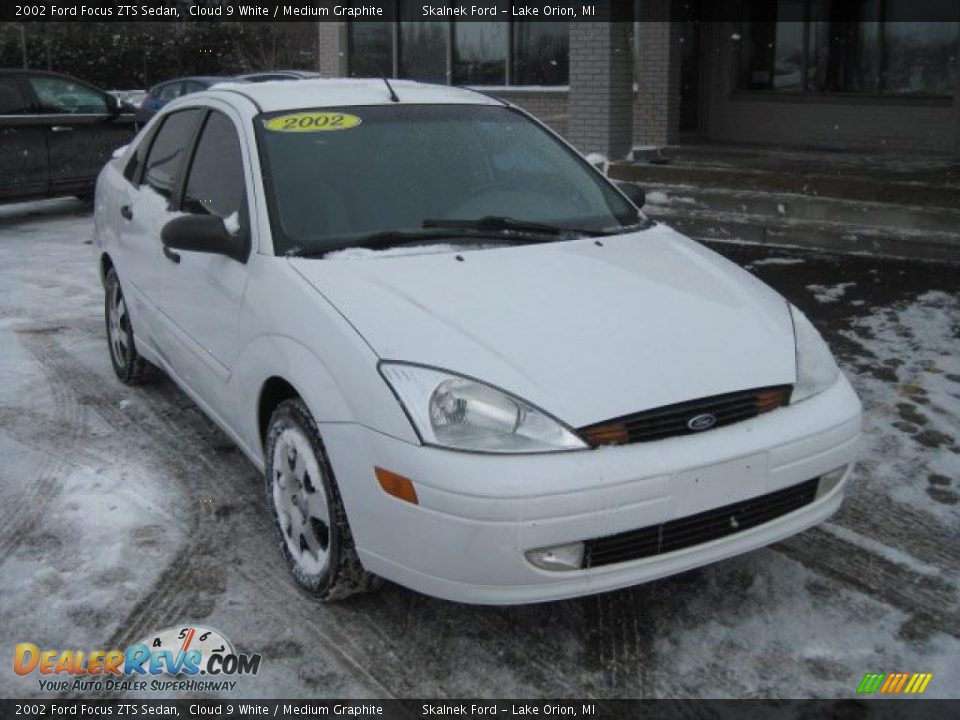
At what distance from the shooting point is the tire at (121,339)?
18.4 ft

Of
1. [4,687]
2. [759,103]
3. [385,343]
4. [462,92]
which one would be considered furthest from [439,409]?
[759,103]

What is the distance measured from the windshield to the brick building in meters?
8.04

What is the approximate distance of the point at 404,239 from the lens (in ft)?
12.1

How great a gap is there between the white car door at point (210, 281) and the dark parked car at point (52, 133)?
855 cm

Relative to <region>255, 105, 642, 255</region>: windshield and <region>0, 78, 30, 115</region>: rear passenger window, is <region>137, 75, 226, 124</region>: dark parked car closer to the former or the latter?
<region>0, 78, 30, 115</region>: rear passenger window

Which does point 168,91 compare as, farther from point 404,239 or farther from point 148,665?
point 148,665

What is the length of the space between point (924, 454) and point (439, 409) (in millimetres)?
2598

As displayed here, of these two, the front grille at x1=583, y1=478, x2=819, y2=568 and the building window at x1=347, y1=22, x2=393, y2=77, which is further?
the building window at x1=347, y1=22, x2=393, y2=77

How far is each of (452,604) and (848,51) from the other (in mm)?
11977

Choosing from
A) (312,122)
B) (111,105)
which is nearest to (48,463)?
(312,122)

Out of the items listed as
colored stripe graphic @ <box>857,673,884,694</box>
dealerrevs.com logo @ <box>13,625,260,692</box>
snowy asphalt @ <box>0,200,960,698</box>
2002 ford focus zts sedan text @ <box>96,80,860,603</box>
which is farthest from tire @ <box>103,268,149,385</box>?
colored stripe graphic @ <box>857,673,884,694</box>

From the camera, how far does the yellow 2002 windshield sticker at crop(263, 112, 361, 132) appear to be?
4.05 metres

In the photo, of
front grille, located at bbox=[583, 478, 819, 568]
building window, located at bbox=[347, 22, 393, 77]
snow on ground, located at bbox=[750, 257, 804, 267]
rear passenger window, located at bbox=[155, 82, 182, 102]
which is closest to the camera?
front grille, located at bbox=[583, 478, 819, 568]

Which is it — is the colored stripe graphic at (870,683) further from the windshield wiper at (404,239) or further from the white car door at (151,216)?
the white car door at (151,216)
